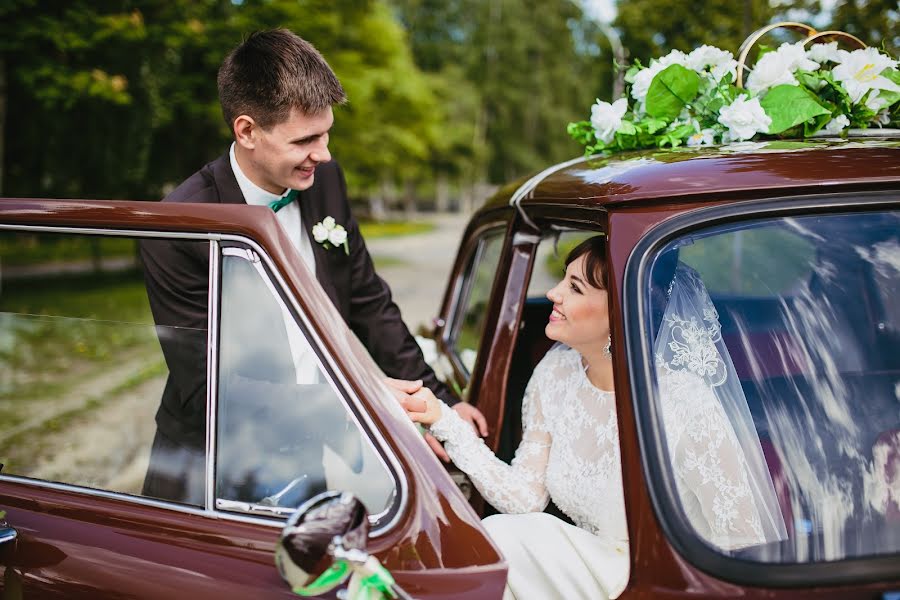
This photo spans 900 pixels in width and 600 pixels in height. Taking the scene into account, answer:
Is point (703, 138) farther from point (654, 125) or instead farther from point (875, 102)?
point (875, 102)

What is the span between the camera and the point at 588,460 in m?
1.83

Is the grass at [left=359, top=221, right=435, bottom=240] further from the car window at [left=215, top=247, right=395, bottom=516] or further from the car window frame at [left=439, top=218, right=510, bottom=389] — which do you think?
the car window at [left=215, top=247, right=395, bottom=516]

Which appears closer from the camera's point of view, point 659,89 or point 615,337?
point 615,337

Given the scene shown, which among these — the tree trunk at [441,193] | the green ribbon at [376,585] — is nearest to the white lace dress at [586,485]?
the green ribbon at [376,585]

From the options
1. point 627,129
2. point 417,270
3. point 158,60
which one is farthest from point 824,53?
point 417,270

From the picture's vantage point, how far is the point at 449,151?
39.2m

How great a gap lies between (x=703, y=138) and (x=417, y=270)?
16.8 m

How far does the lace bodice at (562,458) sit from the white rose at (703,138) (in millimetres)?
711

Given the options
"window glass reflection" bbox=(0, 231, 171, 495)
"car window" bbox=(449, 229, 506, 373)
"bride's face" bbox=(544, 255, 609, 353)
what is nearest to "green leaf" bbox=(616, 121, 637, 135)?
"bride's face" bbox=(544, 255, 609, 353)

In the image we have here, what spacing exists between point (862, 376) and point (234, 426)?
4.54ft

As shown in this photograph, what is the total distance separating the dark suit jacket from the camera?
5.32ft

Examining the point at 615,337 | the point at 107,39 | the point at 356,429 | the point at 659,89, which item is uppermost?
the point at 107,39

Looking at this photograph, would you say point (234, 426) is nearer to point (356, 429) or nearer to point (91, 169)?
point (356, 429)

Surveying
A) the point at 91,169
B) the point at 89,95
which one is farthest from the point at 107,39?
the point at 91,169
